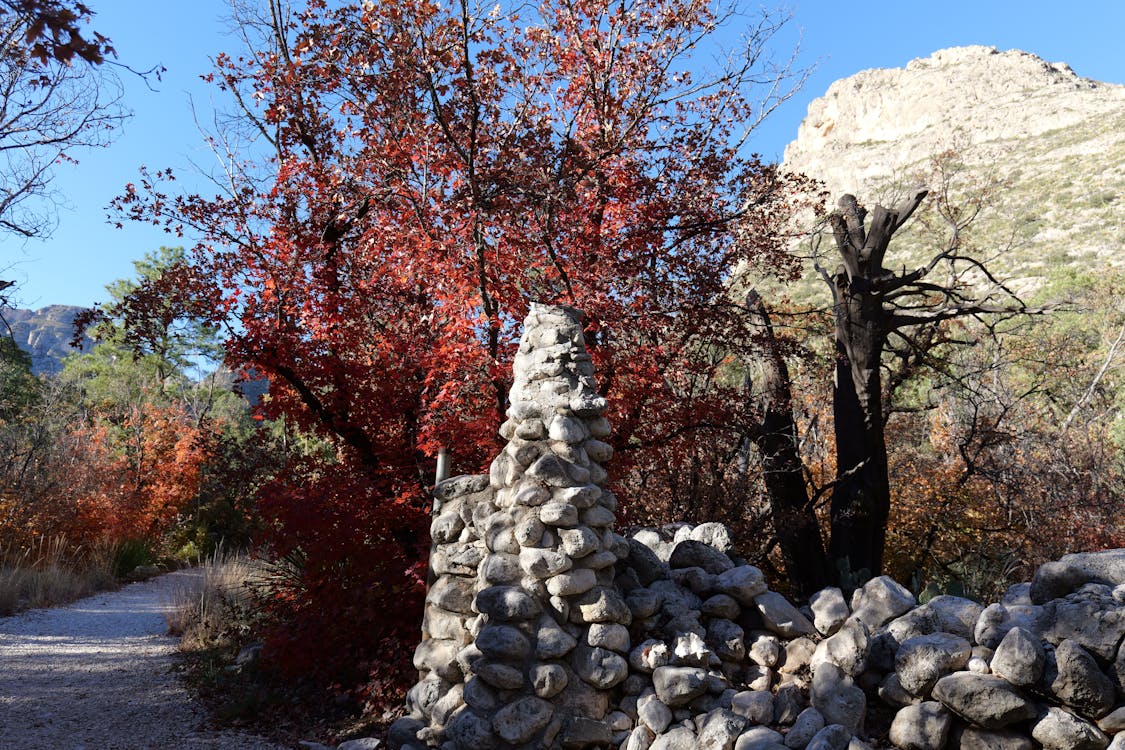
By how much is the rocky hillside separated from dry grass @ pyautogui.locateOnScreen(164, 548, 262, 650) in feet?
31.2

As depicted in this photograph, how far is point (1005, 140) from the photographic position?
4428 centimetres

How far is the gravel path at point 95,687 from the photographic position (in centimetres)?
562

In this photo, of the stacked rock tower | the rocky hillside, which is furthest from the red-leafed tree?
the rocky hillside

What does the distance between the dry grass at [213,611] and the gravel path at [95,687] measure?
0.78 ft

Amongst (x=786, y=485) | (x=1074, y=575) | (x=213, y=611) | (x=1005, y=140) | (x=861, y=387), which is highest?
(x=1005, y=140)

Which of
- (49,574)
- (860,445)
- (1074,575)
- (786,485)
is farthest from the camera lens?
(49,574)

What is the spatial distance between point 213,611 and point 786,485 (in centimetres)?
727

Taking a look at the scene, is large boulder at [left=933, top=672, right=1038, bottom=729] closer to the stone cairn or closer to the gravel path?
the stone cairn

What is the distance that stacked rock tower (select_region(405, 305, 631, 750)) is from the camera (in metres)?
4.40

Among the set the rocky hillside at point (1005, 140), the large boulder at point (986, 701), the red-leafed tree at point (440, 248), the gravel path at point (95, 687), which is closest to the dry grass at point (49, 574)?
the gravel path at point (95, 687)

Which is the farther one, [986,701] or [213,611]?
[213,611]

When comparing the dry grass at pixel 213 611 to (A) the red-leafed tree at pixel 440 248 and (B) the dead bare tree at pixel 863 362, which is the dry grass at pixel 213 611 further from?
(B) the dead bare tree at pixel 863 362

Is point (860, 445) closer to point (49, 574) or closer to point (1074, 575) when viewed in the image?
point (1074, 575)

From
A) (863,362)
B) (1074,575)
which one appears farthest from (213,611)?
(1074,575)
